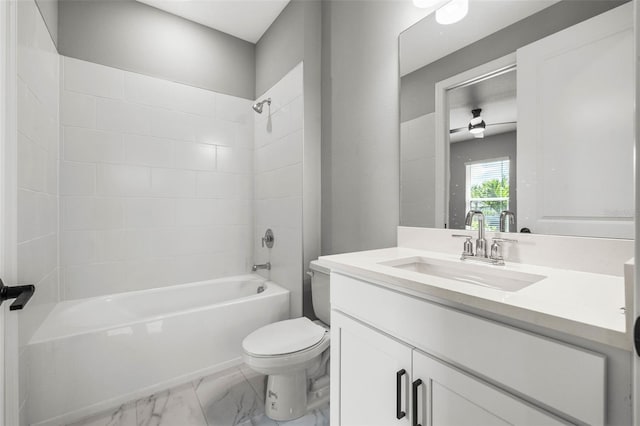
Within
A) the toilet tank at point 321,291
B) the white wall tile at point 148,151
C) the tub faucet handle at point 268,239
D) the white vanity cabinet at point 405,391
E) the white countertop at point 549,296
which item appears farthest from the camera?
the tub faucet handle at point 268,239

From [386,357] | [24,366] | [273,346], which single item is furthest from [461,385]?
[24,366]

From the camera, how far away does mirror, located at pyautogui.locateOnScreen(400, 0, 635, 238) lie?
86cm

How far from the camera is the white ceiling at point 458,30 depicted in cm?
109

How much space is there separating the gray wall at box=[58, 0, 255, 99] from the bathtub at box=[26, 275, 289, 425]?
1.72 metres

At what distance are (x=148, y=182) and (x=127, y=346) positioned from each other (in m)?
1.17

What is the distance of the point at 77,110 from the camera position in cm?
193

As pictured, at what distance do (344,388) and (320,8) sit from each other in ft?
7.88

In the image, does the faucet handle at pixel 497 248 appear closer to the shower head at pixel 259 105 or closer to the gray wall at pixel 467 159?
the gray wall at pixel 467 159

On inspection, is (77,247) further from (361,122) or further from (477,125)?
(477,125)

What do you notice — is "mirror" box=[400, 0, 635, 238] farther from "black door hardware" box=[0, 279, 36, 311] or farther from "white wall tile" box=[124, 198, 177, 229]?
"white wall tile" box=[124, 198, 177, 229]

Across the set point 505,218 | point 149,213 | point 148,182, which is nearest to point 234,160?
point 148,182

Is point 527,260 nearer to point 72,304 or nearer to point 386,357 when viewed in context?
point 386,357

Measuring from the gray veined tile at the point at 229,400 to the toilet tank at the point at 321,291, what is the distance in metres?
0.59

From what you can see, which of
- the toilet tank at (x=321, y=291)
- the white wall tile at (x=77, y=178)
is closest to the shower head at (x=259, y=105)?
the white wall tile at (x=77, y=178)
